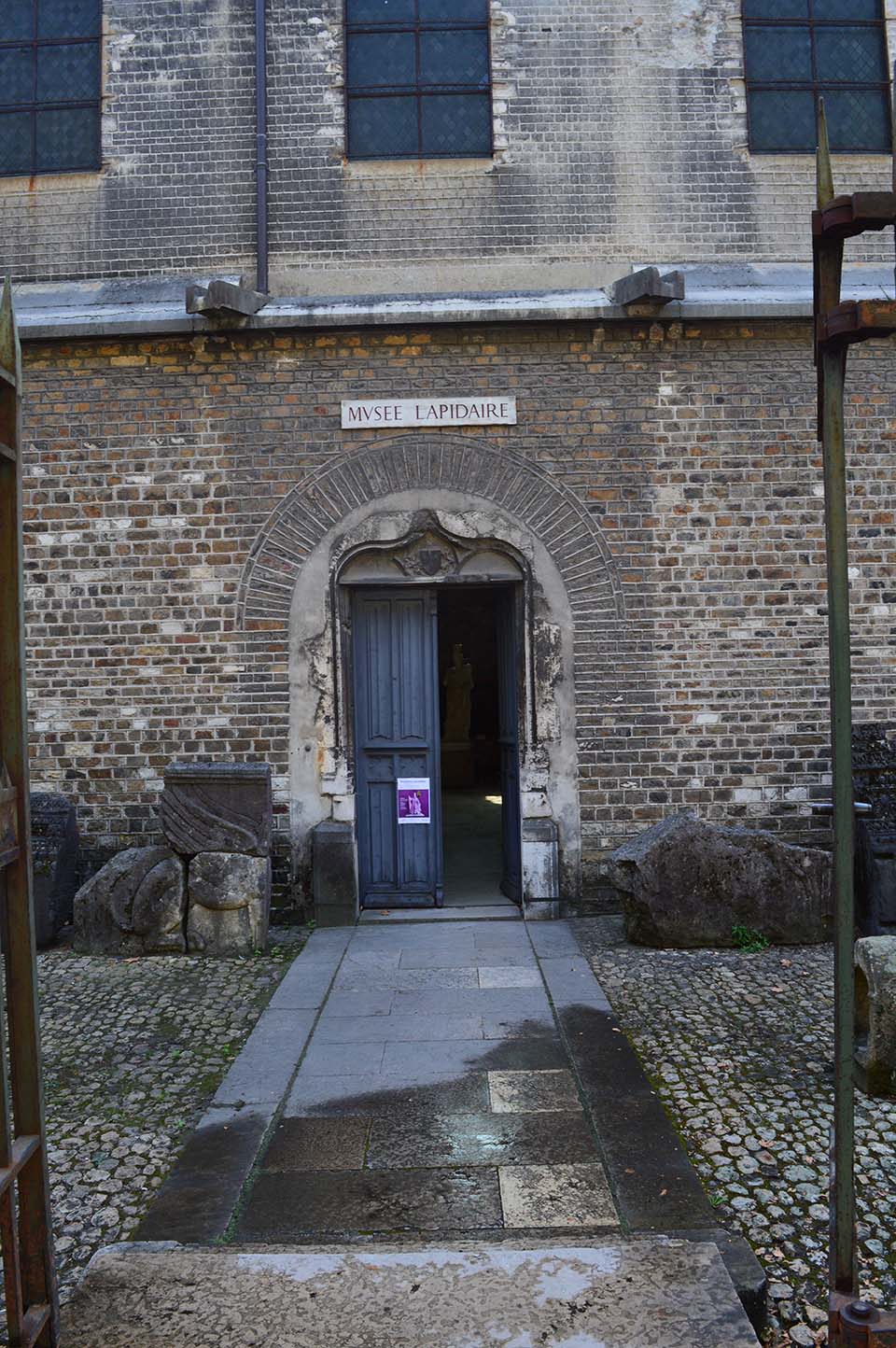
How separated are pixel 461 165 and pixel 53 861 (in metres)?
6.27

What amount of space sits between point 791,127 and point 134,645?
269 inches

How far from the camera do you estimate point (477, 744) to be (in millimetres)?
17609

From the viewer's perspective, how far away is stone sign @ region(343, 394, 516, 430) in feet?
25.5

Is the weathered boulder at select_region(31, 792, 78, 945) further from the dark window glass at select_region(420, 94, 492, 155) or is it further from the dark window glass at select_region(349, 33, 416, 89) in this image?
the dark window glass at select_region(349, 33, 416, 89)

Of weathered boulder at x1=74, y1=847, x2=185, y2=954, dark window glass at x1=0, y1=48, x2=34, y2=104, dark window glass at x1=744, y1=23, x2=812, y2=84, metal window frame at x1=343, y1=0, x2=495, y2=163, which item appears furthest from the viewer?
dark window glass at x1=0, y1=48, x2=34, y2=104

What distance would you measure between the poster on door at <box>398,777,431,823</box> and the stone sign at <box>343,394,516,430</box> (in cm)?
283

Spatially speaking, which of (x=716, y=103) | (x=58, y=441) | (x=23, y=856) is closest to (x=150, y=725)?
(x=58, y=441)

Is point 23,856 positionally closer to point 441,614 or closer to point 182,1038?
point 182,1038

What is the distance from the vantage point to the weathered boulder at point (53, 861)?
7.20 m

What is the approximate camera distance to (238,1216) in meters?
3.42

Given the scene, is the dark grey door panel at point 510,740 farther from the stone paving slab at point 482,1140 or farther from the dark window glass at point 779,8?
the dark window glass at point 779,8

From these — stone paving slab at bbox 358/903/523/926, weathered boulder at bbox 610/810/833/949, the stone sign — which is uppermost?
the stone sign

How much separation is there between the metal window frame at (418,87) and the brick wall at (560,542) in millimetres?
1601

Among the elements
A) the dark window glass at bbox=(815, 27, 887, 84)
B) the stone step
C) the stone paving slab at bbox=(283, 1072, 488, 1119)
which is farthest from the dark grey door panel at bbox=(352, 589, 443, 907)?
the dark window glass at bbox=(815, 27, 887, 84)
